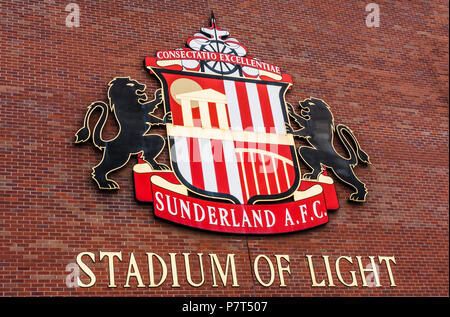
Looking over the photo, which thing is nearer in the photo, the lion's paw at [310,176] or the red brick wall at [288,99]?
the red brick wall at [288,99]

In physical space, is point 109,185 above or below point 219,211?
above

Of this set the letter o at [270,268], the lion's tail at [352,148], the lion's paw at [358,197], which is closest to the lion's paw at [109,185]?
the letter o at [270,268]

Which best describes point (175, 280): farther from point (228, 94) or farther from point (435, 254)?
point (435, 254)

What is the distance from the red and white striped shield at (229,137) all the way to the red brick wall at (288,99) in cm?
50

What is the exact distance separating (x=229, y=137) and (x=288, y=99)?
4.97ft

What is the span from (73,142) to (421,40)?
7562 millimetres

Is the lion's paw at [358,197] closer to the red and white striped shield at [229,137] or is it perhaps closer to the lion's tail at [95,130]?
the red and white striped shield at [229,137]

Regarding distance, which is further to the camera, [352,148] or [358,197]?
[352,148]

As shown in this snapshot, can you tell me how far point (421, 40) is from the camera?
510 inches

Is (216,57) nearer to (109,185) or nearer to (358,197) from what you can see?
(109,185)

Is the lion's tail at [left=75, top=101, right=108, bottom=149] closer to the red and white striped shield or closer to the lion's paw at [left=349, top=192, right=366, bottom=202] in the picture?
the red and white striped shield

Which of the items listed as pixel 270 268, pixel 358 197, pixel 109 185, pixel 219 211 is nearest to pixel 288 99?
pixel 358 197

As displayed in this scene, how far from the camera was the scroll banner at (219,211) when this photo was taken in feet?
30.4

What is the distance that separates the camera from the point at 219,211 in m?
9.53
